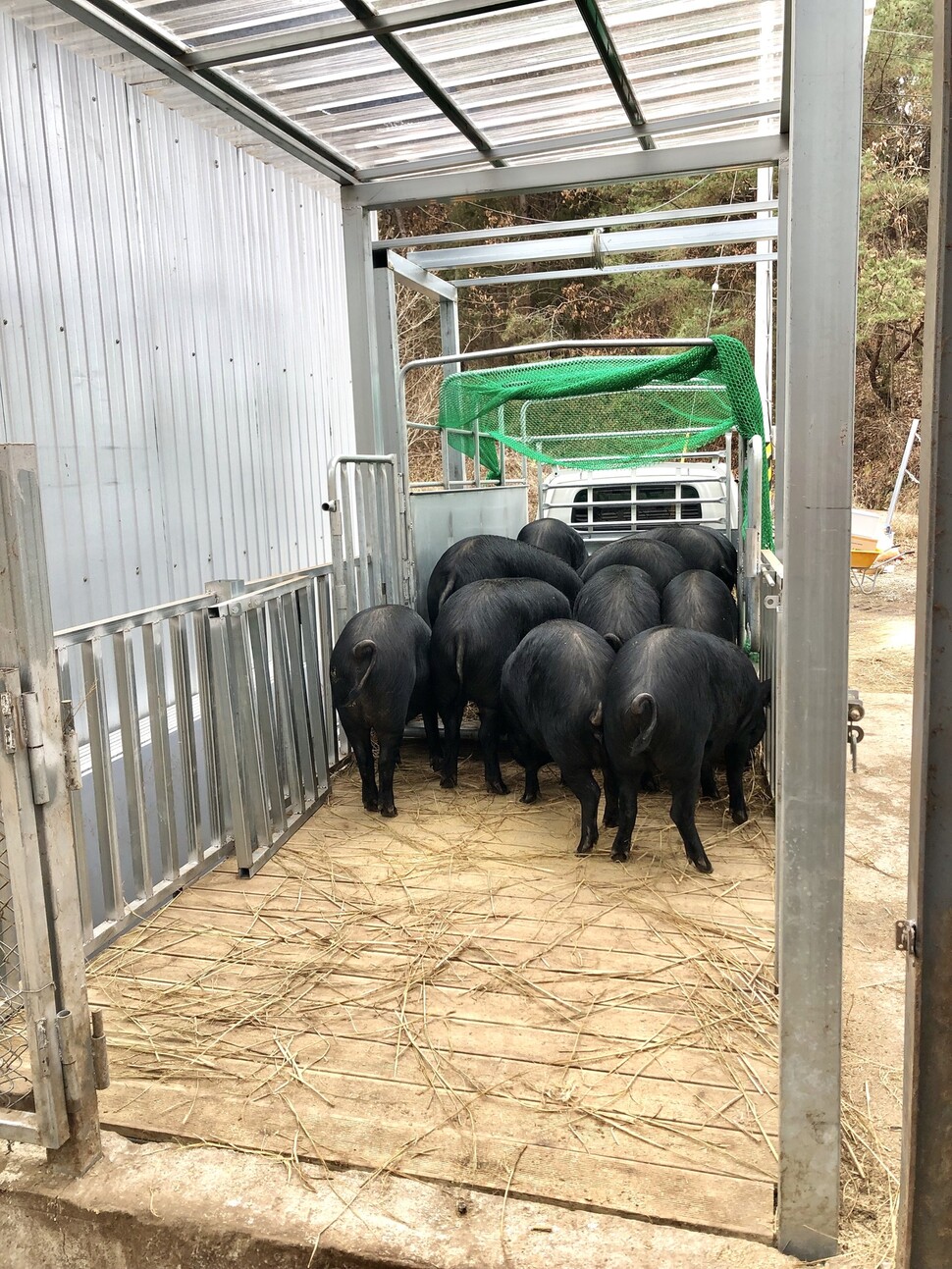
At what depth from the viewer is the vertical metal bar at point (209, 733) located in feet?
12.3

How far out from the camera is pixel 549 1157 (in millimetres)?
2227

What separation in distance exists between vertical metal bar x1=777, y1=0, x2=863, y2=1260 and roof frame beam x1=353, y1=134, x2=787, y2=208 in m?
3.81

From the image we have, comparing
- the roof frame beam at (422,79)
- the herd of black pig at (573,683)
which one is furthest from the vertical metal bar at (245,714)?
the roof frame beam at (422,79)

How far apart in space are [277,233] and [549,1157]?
4.89 meters

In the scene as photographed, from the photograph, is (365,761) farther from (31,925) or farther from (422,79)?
(422,79)

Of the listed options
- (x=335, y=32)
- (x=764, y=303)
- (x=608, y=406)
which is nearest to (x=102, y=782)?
(x=335, y=32)

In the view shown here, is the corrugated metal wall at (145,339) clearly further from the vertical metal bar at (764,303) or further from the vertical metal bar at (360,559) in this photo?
the vertical metal bar at (764,303)

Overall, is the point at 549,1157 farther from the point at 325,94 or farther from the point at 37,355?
the point at 325,94

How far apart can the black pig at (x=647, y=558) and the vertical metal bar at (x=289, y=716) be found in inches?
76.5

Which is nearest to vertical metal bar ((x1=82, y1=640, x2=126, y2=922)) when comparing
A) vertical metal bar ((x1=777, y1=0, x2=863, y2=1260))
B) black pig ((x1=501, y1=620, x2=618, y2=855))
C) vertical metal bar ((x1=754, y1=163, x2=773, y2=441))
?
black pig ((x1=501, y1=620, x2=618, y2=855))

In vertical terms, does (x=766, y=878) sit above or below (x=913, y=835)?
below

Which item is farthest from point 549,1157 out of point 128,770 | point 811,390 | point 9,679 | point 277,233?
point 277,233

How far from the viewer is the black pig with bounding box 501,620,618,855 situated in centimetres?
392

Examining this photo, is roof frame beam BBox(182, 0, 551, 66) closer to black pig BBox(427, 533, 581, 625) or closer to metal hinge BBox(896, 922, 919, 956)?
black pig BBox(427, 533, 581, 625)
